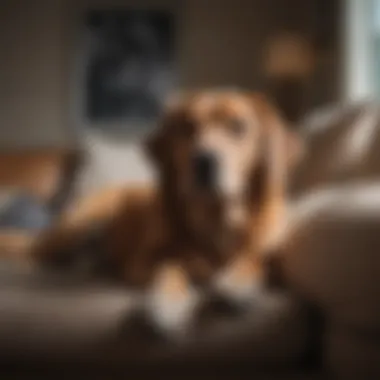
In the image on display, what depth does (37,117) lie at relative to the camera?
15.5 feet

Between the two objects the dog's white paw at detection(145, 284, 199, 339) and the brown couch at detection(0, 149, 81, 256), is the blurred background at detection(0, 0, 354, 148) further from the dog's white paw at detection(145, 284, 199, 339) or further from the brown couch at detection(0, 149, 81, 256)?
the dog's white paw at detection(145, 284, 199, 339)

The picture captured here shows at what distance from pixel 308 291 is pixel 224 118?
0.49 m

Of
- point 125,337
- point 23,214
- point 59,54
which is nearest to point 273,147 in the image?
point 125,337

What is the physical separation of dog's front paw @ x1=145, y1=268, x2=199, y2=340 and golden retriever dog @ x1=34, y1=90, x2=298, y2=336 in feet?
0.51

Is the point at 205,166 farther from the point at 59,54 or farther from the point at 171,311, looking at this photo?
the point at 59,54

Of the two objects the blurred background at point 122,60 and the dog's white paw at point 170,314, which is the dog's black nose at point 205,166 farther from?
the blurred background at point 122,60

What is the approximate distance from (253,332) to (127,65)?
11.0 ft

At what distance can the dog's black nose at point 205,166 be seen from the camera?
5.92 ft

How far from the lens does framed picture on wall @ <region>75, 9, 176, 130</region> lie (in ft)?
15.4

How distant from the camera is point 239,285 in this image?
5.54ft

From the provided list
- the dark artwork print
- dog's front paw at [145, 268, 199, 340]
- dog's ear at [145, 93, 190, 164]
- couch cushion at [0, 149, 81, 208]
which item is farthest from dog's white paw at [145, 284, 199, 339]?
the dark artwork print

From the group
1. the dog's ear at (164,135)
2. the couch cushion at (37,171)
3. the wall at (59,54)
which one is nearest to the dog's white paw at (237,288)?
the dog's ear at (164,135)

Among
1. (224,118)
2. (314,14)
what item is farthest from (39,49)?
(224,118)

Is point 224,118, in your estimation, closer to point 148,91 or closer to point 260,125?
point 260,125
